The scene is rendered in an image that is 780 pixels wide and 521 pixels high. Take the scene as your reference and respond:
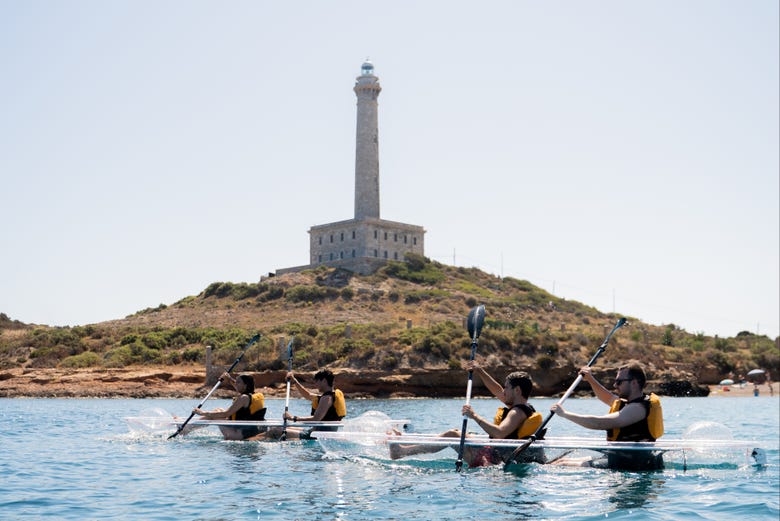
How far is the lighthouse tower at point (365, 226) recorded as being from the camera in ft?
298

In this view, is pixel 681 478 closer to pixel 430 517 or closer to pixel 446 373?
pixel 430 517

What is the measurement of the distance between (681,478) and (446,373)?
35.5m

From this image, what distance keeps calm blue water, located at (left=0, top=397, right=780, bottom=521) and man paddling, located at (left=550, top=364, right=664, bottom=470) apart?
0.20m

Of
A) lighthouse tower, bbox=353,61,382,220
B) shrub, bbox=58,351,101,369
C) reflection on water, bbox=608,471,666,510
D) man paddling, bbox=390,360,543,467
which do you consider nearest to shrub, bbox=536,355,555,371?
shrub, bbox=58,351,101,369

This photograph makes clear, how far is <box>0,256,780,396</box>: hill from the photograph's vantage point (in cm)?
5028

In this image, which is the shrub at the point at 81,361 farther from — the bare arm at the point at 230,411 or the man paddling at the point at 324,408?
the man paddling at the point at 324,408

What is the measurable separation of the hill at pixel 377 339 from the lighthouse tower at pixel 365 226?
130 inches

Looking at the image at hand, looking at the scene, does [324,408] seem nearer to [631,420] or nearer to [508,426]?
[508,426]

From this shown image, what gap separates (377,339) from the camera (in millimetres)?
53156

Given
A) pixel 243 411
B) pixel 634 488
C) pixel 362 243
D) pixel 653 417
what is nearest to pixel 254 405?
pixel 243 411

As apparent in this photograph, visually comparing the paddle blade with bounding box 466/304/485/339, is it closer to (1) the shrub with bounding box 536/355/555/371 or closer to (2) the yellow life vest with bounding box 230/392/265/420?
(2) the yellow life vest with bounding box 230/392/265/420

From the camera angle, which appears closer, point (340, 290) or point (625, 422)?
point (625, 422)

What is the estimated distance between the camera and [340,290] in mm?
80688

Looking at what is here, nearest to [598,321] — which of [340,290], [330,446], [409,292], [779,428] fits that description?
[409,292]
